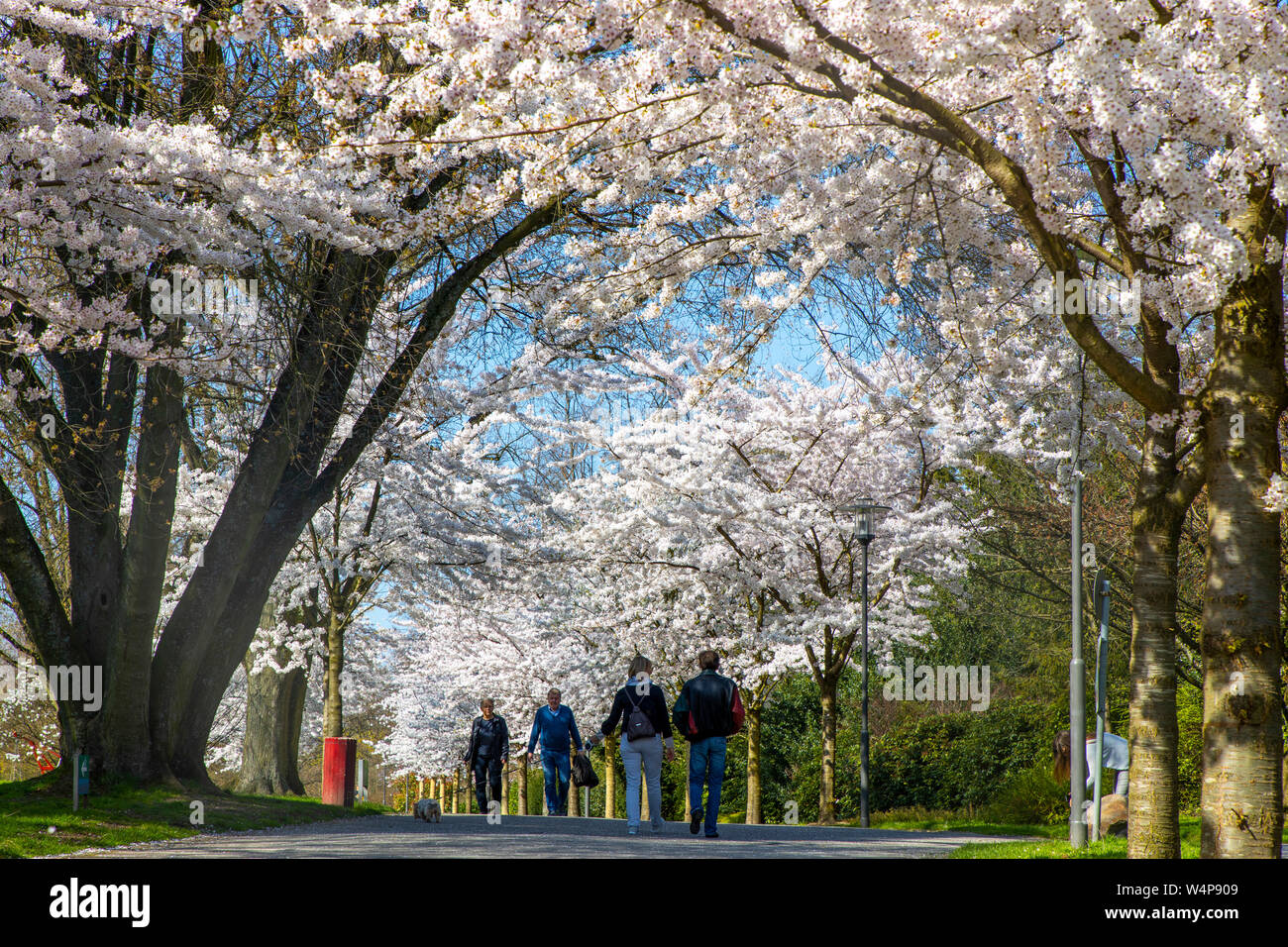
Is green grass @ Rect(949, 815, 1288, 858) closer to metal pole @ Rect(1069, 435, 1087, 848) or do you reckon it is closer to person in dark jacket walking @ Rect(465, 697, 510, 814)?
metal pole @ Rect(1069, 435, 1087, 848)

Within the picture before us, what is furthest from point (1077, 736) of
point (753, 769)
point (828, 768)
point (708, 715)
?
point (753, 769)

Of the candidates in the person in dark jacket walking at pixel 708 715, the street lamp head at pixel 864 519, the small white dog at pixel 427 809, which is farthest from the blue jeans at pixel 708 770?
the street lamp head at pixel 864 519

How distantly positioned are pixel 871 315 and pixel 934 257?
1.41 metres

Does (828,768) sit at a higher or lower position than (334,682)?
lower

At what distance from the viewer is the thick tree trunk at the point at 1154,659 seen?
27.1 ft

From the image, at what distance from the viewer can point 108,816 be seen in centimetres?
1062

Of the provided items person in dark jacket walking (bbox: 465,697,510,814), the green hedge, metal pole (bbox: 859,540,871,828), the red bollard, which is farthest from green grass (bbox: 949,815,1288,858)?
→ the green hedge

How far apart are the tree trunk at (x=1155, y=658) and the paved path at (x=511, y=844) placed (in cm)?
229

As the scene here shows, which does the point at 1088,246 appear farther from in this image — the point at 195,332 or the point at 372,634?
the point at 372,634

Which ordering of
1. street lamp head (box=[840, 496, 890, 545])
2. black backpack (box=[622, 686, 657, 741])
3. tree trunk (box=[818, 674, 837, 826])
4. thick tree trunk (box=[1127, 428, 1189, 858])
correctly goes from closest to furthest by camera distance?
thick tree trunk (box=[1127, 428, 1189, 858]), black backpack (box=[622, 686, 657, 741]), street lamp head (box=[840, 496, 890, 545]), tree trunk (box=[818, 674, 837, 826])

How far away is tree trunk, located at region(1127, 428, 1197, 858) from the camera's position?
27.1 feet
